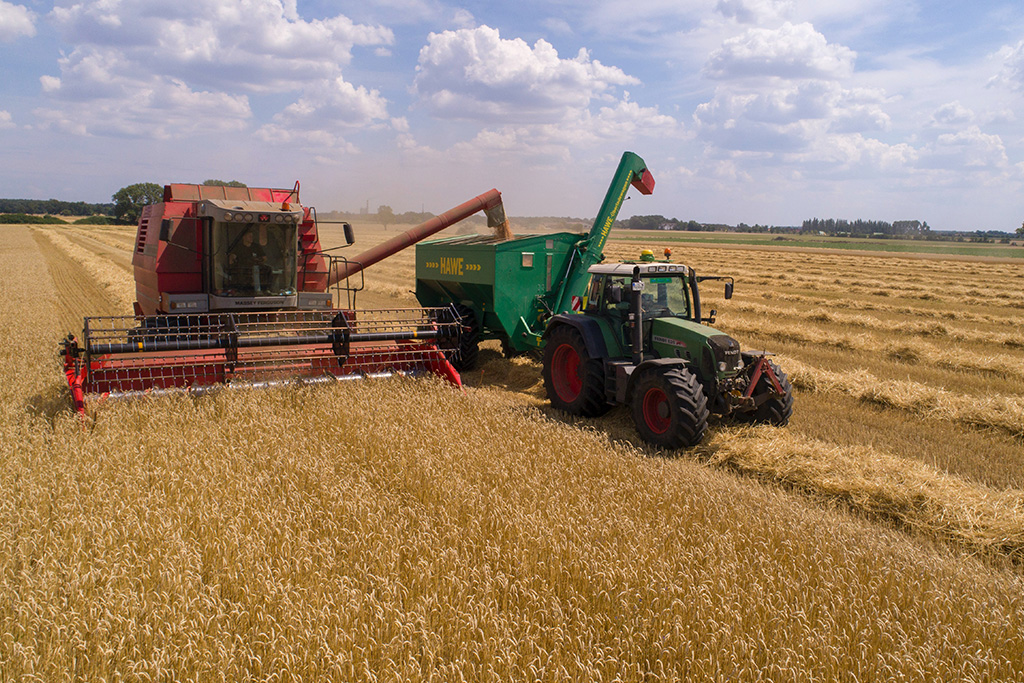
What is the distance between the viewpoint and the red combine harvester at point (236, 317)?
21.6ft

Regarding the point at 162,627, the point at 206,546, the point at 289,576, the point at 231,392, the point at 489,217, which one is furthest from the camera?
the point at 489,217

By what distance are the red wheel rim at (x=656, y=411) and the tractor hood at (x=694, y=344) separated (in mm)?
534

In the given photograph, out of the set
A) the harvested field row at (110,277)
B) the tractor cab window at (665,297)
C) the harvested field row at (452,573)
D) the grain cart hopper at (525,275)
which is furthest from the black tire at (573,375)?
the harvested field row at (110,277)

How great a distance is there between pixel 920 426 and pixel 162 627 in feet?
23.5

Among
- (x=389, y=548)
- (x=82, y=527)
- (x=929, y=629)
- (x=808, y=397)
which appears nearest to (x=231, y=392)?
(x=82, y=527)

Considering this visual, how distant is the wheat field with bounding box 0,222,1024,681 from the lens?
9.25 feet

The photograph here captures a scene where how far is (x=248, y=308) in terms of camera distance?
7840 millimetres

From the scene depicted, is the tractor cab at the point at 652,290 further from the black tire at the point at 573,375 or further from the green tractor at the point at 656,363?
the black tire at the point at 573,375

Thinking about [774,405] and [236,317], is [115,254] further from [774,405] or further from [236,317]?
[774,405]

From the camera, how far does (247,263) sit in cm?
783

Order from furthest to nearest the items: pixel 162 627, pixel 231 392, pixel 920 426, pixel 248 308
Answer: pixel 248 308 → pixel 920 426 → pixel 231 392 → pixel 162 627

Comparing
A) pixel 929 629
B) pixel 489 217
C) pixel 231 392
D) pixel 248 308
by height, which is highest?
pixel 489 217

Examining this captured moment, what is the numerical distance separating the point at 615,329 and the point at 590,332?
0.27 m

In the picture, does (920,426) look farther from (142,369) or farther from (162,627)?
(142,369)
